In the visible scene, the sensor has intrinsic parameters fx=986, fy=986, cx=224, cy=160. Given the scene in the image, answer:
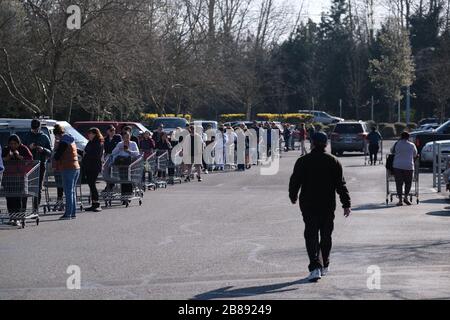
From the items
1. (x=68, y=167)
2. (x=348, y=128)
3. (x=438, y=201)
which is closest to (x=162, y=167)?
(x=438, y=201)

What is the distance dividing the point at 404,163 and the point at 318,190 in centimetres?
1163

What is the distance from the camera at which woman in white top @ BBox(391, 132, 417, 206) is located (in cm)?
2323

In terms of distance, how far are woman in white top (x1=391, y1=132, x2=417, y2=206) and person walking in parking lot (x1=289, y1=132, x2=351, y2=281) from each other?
37.2 feet

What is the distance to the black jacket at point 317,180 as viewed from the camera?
1210 centimetres

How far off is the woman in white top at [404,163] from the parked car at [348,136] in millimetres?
27564

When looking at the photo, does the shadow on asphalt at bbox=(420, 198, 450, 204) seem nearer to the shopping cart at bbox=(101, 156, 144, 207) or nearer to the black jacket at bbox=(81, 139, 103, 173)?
the shopping cart at bbox=(101, 156, 144, 207)

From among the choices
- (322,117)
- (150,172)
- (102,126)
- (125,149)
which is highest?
(322,117)

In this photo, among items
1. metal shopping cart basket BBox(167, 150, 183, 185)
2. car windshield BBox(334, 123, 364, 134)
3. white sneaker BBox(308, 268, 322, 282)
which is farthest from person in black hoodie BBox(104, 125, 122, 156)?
car windshield BBox(334, 123, 364, 134)

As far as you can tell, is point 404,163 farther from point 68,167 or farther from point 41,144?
point 41,144

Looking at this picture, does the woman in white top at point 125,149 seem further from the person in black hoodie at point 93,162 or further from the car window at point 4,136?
the car window at point 4,136

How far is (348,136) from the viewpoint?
51.4 meters

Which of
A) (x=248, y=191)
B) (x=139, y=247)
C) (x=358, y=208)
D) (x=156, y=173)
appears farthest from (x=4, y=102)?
(x=139, y=247)
